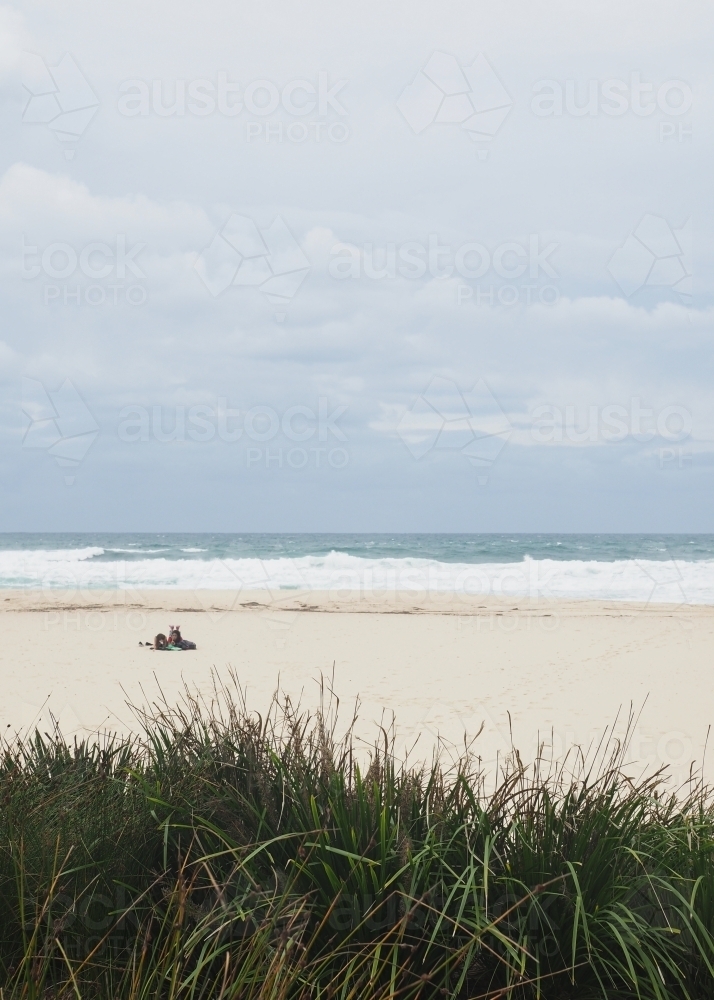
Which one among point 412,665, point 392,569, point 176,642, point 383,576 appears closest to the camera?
point 412,665

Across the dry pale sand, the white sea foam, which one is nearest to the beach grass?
the dry pale sand

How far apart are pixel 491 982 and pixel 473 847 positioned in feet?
1.23

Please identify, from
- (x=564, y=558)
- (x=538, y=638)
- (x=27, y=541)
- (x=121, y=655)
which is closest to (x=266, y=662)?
(x=121, y=655)

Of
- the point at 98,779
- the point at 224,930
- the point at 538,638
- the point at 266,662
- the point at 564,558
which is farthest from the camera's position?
the point at 564,558

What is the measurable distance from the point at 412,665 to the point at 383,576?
2558cm

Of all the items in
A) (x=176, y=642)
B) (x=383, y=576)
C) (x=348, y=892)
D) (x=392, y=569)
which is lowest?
(x=383, y=576)

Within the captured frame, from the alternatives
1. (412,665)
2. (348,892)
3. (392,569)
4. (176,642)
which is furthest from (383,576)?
(348,892)

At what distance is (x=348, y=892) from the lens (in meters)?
2.48

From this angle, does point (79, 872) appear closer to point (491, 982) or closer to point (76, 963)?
point (76, 963)

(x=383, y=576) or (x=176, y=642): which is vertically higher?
(x=176, y=642)

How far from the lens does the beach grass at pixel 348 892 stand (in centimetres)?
228

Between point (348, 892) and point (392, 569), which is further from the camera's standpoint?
point (392, 569)

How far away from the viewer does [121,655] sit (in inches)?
533

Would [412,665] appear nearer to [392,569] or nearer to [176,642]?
[176,642]
